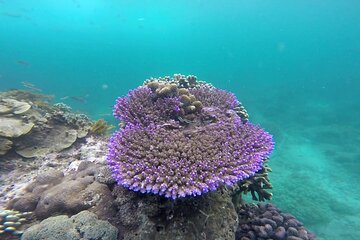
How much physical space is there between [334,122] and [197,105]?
26.0 m

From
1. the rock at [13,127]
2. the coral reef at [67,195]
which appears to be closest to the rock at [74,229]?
the coral reef at [67,195]

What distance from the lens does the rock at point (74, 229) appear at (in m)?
3.42

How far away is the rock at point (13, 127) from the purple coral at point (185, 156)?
2.91m

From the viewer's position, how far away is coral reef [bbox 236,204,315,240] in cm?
499

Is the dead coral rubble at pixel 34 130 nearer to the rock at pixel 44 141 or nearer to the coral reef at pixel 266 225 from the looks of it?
the rock at pixel 44 141

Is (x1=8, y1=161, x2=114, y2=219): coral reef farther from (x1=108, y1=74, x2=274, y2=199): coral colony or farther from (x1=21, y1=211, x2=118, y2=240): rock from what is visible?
(x1=108, y1=74, x2=274, y2=199): coral colony

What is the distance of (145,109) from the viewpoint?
521cm

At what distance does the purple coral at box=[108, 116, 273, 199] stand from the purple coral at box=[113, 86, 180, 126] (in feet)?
1.45

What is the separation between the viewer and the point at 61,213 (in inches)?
155

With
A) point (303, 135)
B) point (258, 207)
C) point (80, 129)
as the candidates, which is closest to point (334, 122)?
point (303, 135)

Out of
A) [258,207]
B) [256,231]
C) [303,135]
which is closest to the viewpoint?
[256,231]

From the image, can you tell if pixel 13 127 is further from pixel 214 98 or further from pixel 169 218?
pixel 214 98

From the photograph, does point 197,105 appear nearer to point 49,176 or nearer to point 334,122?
point 49,176

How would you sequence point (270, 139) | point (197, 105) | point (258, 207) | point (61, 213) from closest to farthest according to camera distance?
point (61, 213)
point (270, 139)
point (197, 105)
point (258, 207)
